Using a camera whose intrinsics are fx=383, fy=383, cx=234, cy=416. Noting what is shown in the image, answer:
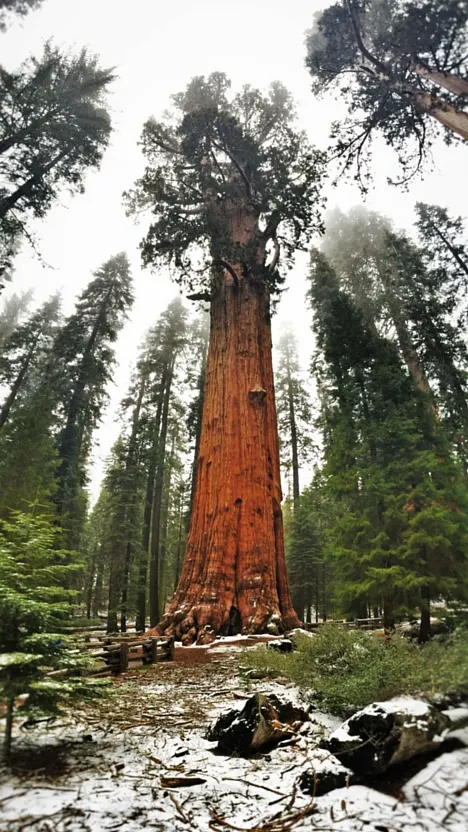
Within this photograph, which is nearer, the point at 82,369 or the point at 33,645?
the point at 33,645

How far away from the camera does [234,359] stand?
12.1 m

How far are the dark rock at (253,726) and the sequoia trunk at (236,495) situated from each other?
221 inches

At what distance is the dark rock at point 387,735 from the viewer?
2188 millimetres

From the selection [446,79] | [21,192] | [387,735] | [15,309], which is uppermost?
[15,309]

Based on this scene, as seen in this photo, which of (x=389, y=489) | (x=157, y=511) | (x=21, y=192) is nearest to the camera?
(x=389, y=489)

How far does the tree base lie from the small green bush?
4.29 m

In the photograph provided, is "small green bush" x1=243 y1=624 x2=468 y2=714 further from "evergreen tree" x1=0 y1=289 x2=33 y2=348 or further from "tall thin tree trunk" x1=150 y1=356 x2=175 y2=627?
"evergreen tree" x1=0 y1=289 x2=33 y2=348

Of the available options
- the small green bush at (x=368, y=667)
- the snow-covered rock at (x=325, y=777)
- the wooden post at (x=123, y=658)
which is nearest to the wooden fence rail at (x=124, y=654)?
the wooden post at (x=123, y=658)

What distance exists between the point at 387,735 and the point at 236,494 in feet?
26.8

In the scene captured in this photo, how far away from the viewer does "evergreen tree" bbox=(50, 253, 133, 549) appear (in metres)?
16.5

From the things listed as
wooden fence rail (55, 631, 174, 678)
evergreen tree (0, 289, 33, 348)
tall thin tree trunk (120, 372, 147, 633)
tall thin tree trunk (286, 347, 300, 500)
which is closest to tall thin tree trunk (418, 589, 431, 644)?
wooden fence rail (55, 631, 174, 678)

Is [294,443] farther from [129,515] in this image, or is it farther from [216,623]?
[216,623]

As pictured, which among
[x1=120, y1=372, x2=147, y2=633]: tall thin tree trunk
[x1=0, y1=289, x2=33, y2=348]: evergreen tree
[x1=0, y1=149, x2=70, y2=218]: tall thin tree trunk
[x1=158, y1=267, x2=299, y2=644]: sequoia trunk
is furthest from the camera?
[x1=0, y1=289, x2=33, y2=348]: evergreen tree

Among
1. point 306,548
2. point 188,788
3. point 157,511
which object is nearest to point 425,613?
point 188,788
